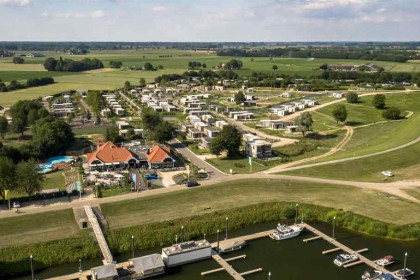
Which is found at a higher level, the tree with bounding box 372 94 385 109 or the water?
the tree with bounding box 372 94 385 109

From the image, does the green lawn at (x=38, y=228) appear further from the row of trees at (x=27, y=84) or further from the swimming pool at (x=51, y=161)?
the row of trees at (x=27, y=84)

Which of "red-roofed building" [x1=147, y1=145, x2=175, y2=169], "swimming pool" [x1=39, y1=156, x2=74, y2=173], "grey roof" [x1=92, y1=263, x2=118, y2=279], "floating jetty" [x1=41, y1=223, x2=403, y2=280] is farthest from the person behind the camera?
"red-roofed building" [x1=147, y1=145, x2=175, y2=169]

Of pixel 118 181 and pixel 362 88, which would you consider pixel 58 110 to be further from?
pixel 362 88

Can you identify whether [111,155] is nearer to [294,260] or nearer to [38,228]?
[38,228]

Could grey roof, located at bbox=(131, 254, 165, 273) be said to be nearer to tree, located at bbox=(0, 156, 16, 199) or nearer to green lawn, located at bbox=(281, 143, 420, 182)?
tree, located at bbox=(0, 156, 16, 199)

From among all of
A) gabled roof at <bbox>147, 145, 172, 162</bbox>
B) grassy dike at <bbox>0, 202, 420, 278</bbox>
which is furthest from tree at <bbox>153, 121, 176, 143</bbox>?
grassy dike at <bbox>0, 202, 420, 278</bbox>

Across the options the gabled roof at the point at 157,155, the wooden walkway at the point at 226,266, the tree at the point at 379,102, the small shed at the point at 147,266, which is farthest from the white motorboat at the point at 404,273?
the tree at the point at 379,102
